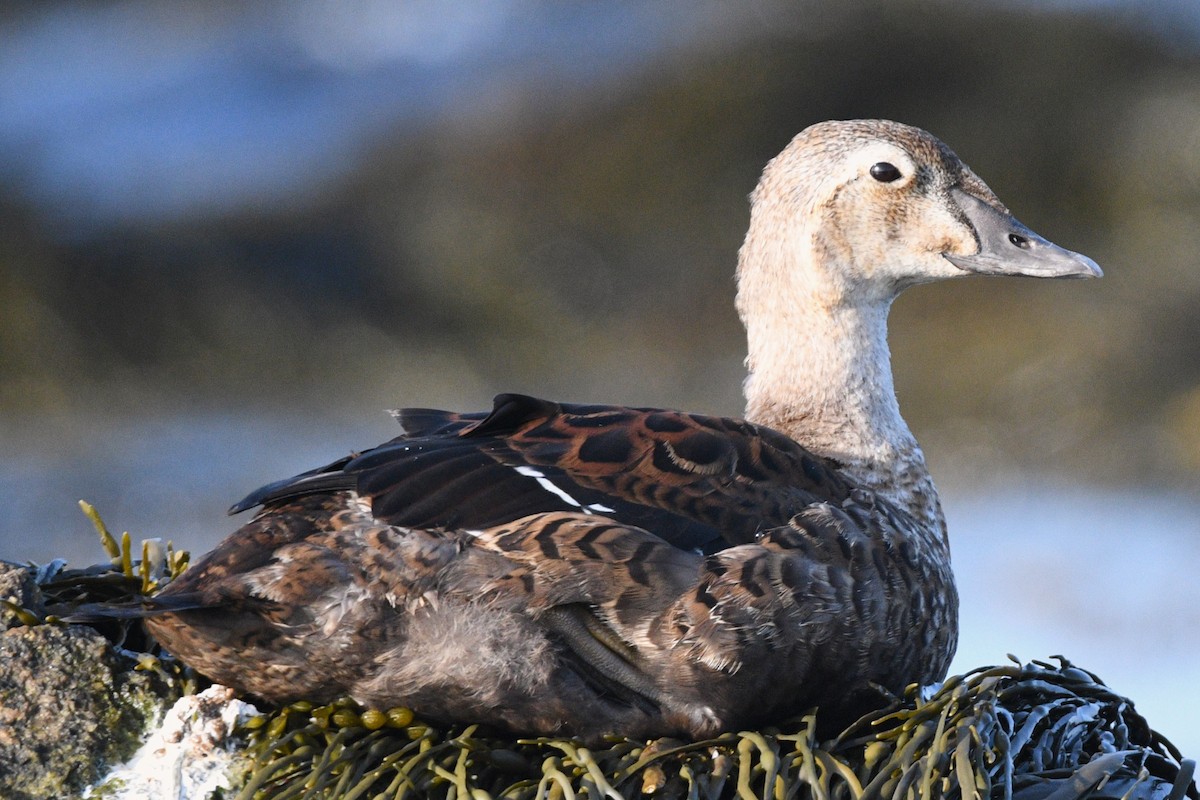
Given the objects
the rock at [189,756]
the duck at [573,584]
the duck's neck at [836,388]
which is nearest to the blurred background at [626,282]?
the duck's neck at [836,388]

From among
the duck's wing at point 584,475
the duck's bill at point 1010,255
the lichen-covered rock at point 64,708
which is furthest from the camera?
the duck's bill at point 1010,255

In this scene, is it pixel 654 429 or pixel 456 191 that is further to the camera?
pixel 456 191

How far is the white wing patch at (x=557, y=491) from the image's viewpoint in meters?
2.75

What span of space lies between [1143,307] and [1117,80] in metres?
1.43

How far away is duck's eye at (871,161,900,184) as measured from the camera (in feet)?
12.0

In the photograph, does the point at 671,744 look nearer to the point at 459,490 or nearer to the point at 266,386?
the point at 459,490

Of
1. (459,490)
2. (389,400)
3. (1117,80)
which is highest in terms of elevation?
(1117,80)

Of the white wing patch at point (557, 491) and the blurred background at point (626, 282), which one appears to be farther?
the blurred background at point (626, 282)

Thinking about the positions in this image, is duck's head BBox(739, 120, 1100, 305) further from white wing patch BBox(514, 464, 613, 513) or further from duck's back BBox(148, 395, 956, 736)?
white wing patch BBox(514, 464, 613, 513)

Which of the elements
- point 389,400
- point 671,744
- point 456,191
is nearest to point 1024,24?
point 456,191

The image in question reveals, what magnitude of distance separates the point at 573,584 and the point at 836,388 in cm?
129

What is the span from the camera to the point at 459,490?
2.75m

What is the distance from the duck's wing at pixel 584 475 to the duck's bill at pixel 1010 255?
890mm

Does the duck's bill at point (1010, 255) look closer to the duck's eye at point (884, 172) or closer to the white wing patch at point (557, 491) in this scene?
the duck's eye at point (884, 172)
